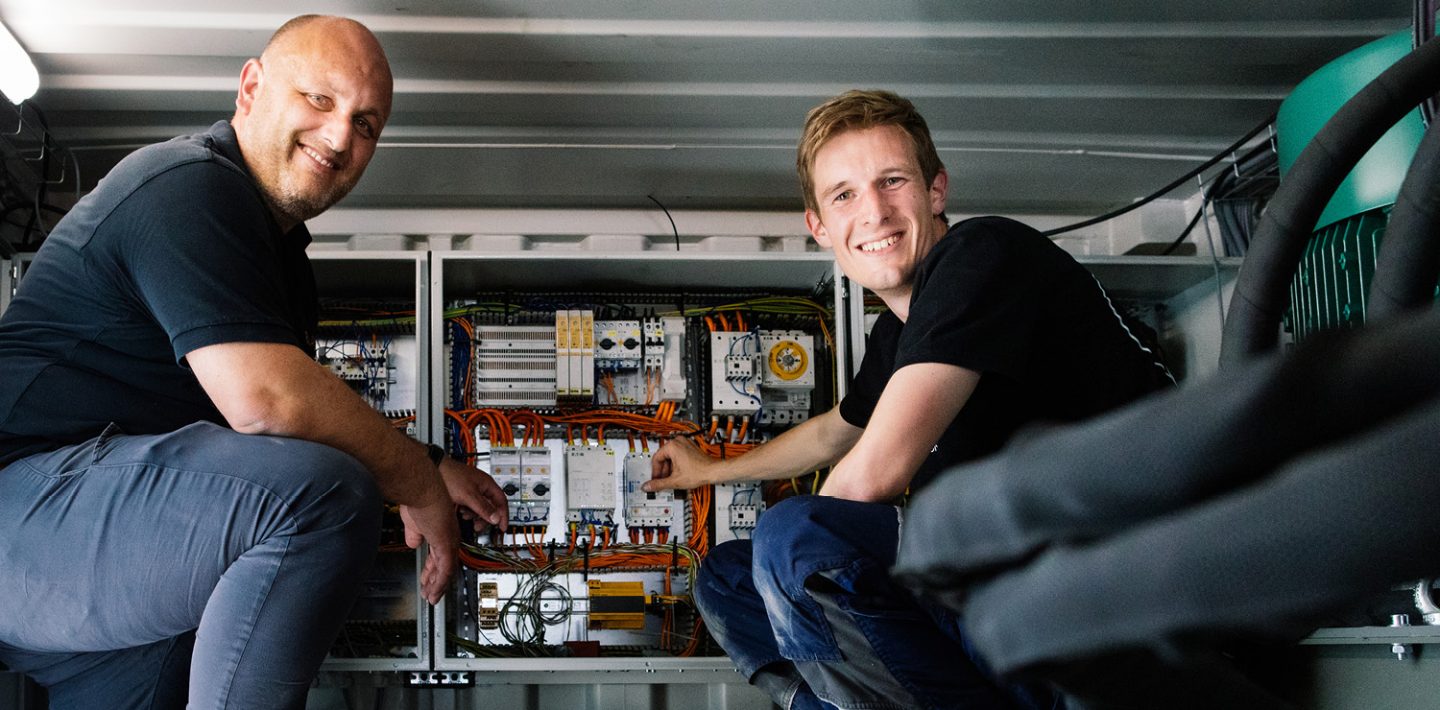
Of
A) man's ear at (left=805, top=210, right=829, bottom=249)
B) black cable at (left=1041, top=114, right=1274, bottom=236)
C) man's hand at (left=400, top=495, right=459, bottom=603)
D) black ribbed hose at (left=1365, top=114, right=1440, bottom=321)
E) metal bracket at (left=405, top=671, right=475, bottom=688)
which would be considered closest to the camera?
black ribbed hose at (left=1365, top=114, right=1440, bottom=321)

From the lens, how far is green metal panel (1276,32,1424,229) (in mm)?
1902

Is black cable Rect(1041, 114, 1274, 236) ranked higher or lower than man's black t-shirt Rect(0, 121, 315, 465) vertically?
higher

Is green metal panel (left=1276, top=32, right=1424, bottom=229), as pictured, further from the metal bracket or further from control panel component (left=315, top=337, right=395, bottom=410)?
control panel component (left=315, top=337, right=395, bottom=410)

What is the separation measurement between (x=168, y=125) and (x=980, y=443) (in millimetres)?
2073

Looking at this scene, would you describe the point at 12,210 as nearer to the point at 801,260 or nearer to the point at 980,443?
the point at 801,260

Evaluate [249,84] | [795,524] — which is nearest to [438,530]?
[795,524]

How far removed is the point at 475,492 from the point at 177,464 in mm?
760

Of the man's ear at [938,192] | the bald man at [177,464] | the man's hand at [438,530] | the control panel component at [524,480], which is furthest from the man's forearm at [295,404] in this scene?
the control panel component at [524,480]

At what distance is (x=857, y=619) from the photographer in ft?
4.38

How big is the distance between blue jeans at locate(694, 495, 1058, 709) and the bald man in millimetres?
557

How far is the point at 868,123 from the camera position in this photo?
1826 millimetres

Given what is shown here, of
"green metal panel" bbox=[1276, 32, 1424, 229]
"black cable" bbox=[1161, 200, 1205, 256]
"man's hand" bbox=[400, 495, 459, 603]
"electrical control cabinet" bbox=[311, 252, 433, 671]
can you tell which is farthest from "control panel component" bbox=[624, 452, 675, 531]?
"green metal panel" bbox=[1276, 32, 1424, 229]

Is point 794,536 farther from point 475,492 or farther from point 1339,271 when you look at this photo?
point 1339,271

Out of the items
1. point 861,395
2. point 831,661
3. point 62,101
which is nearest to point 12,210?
point 62,101
